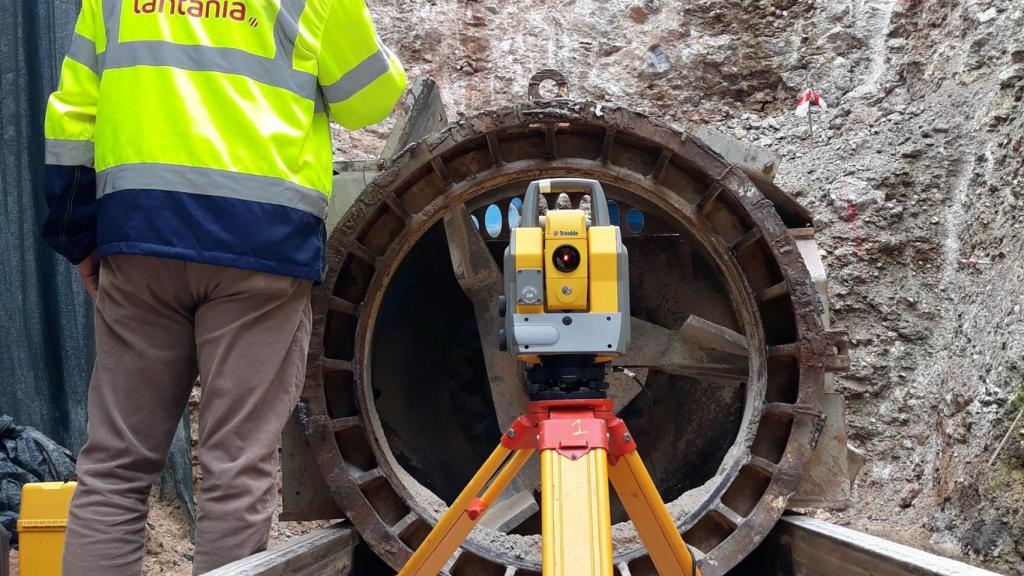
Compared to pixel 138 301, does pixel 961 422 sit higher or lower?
lower

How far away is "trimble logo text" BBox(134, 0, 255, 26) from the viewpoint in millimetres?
1803

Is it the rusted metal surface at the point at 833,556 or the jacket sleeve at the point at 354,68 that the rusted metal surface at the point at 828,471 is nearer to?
the rusted metal surface at the point at 833,556

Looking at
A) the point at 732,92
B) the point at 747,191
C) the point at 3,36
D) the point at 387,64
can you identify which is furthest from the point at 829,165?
the point at 3,36

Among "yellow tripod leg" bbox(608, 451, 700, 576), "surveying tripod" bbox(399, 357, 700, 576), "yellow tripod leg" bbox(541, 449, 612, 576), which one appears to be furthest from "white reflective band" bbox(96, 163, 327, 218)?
"yellow tripod leg" bbox(608, 451, 700, 576)

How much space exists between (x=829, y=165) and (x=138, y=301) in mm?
3952

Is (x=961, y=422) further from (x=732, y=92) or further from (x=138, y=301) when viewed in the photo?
(x=138, y=301)

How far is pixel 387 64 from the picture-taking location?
2.00m

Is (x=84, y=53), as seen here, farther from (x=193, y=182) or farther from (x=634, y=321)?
(x=634, y=321)

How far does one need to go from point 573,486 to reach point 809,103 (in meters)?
4.17

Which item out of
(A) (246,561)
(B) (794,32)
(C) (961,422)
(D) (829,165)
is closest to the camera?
(A) (246,561)

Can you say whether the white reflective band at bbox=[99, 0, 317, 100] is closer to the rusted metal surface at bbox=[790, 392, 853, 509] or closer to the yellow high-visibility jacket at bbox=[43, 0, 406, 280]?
the yellow high-visibility jacket at bbox=[43, 0, 406, 280]

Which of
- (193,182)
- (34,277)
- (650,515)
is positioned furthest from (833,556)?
(34,277)

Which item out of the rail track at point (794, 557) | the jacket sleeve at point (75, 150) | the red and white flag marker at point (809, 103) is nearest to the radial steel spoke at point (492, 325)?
the rail track at point (794, 557)

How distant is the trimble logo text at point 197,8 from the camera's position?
180 cm
